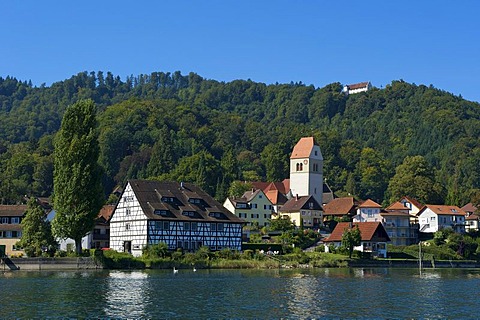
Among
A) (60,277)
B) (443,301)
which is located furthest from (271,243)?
(443,301)

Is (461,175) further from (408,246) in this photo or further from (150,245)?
(150,245)

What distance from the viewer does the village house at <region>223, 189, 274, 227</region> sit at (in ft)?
389

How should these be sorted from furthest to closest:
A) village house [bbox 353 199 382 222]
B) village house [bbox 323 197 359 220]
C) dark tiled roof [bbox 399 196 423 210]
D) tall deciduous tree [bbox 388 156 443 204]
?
tall deciduous tree [bbox 388 156 443 204]
dark tiled roof [bbox 399 196 423 210]
village house [bbox 323 197 359 220]
village house [bbox 353 199 382 222]

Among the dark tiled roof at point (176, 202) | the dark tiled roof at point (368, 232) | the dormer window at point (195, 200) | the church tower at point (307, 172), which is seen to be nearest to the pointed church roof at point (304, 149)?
the church tower at point (307, 172)

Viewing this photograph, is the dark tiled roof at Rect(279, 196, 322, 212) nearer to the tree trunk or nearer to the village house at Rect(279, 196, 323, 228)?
the village house at Rect(279, 196, 323, 228)

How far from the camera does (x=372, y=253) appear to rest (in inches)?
3848

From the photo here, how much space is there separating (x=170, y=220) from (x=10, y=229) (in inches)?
712

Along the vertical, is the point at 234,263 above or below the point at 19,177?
below

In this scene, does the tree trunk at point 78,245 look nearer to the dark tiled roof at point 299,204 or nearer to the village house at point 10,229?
the village house at point 10,229

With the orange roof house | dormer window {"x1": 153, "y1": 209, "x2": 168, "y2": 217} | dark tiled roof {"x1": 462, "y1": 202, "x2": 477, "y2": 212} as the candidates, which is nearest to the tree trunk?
dormer window {"x1": 153, "y1": 209, "x2": 168, "y2": 217}

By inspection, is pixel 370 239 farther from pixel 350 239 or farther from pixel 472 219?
pixel 472 219

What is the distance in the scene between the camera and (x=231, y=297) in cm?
4641

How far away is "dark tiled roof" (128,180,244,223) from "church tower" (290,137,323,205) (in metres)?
43.9

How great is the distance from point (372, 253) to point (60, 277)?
46.8 meters
